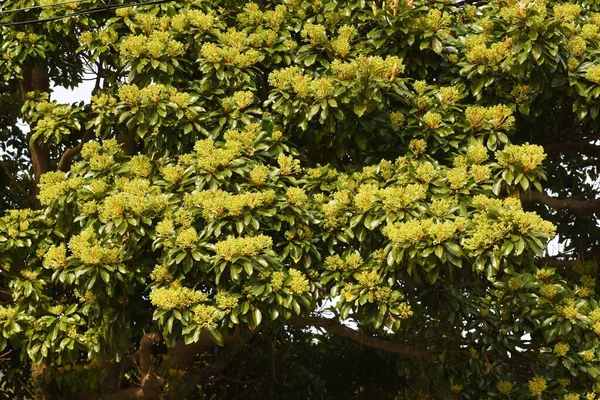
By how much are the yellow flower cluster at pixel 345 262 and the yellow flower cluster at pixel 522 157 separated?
1.26 m

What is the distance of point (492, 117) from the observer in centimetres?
752

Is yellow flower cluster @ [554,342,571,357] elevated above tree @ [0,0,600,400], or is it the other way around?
tree @ [0,0,600,400]

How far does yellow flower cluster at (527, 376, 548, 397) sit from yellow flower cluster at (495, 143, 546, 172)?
1.90m

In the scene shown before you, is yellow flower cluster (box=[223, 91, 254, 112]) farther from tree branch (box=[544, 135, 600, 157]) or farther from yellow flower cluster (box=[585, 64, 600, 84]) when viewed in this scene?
tree branch (box=[544, 135, 600, 157])

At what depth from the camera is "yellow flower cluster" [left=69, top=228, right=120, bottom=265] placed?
22.2 feet


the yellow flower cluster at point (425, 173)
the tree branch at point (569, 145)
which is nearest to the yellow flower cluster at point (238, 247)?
the yellow flower cluster at point (425, 173)

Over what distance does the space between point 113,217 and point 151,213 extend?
0.27 meters

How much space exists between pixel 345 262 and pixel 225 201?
3.16ft

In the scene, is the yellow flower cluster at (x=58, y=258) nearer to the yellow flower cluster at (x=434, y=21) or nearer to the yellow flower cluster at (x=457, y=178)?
the yellow flower cluster at (x=457, y=178)

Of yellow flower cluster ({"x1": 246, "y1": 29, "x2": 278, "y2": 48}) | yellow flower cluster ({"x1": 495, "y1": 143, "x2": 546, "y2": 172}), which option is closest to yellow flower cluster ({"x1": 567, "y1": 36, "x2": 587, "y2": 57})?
yellow flower cluster ({"x1": 495, "y1": 143, "x2": 546, "y2": 172})

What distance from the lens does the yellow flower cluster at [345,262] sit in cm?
695

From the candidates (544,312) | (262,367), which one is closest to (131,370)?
(262,367)

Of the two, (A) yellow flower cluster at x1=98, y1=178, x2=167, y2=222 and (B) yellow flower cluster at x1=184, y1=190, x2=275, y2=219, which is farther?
(A) yellow flower cluster at x1=98, y1=178, x2=167, y2=222

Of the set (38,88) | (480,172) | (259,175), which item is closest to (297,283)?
(259,175)
